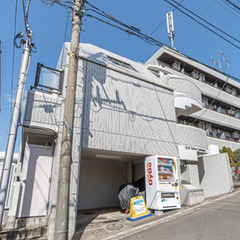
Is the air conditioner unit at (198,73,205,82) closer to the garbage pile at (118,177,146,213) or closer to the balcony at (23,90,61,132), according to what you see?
the garbage pile at (118,177,146,213)

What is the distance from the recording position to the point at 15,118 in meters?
4.91

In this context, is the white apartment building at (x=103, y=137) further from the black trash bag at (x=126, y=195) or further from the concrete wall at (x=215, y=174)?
the black trash bag at (x=126, y=195)

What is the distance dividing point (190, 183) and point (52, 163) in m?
7.52

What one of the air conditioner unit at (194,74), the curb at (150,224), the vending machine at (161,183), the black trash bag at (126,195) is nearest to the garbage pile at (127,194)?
the black trash bag at (126,195)

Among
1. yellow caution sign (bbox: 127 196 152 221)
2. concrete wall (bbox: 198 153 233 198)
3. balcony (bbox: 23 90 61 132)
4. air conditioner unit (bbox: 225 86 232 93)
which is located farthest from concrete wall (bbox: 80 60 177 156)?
air conditioner unit (bbox: 225 86 232 93)

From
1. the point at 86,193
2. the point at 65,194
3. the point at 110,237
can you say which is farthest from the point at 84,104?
the point at 86,193

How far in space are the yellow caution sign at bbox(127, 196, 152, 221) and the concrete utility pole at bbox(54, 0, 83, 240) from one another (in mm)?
3340

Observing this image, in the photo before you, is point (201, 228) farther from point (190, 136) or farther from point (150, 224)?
point (190, 136)

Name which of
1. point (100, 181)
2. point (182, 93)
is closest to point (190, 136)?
point (182, 93)

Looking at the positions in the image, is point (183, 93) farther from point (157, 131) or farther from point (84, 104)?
point (84, 104)

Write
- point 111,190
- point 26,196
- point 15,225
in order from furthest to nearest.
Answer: point 111,190
point 26,196
point 15,225

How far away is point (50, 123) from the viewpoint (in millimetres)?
5727

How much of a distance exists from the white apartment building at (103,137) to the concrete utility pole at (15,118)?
17.4 inches

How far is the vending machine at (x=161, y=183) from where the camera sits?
686 cm
